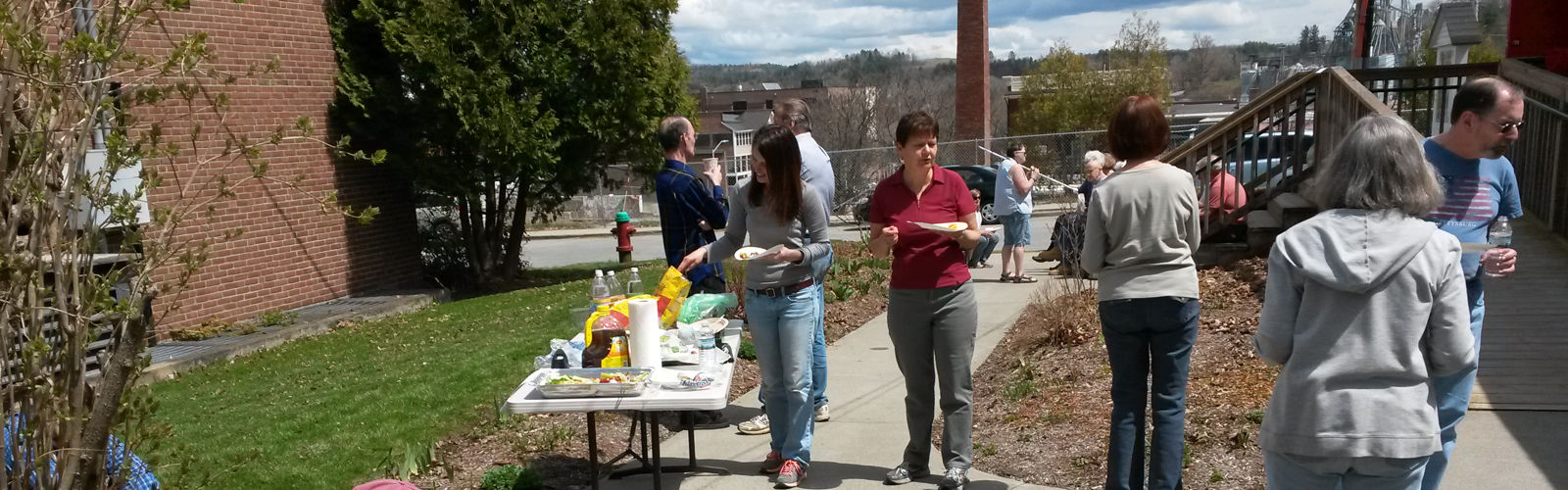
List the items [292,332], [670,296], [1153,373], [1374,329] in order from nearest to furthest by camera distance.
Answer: [1374,329]
[1153,373]
[670,296]
[292,332]

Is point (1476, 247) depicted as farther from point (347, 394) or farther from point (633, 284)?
point (347, 394)

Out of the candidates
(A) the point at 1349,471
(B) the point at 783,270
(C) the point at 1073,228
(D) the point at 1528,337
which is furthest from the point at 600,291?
(C) the point at 1073,228

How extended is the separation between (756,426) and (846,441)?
530mm

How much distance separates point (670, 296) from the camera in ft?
16.6

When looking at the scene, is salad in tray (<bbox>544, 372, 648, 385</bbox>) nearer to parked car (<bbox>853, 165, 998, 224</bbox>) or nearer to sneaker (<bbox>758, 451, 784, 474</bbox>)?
sneaker (<bbox>758, 451, 784, 474</bbox>)

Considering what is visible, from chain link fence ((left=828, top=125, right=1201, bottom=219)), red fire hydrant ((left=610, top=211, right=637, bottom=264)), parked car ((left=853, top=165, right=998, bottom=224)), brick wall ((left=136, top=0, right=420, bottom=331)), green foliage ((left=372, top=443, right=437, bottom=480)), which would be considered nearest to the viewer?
green foliage ((left=372, top=443, right=437, bottom=480))

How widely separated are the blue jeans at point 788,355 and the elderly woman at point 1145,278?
4.57 feet

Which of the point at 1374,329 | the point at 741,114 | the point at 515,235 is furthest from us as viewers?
the point at 741,114

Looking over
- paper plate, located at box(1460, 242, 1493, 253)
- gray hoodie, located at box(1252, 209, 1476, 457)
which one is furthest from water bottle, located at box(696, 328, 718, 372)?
paper plate, located at box(1460, 242, 1493, 253)

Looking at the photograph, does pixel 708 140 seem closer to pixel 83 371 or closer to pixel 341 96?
pixel 341 96

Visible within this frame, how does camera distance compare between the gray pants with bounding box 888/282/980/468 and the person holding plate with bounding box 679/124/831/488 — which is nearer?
the gray pants with bounding box 888/282/980/468

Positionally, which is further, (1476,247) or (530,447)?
(530,447)

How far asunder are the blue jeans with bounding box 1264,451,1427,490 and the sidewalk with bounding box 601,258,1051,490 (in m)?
2.03

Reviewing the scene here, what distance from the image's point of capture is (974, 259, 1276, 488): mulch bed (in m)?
5.04
